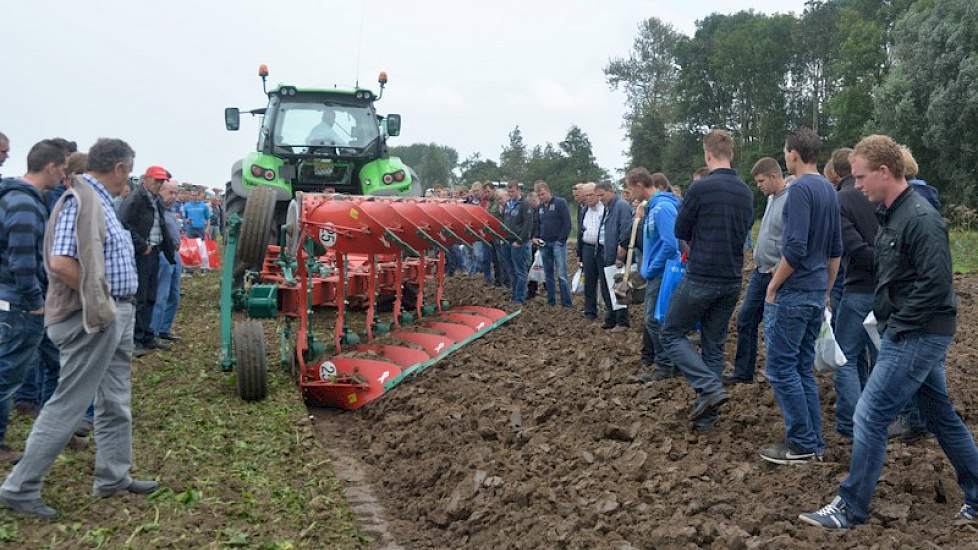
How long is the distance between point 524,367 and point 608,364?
797 mm

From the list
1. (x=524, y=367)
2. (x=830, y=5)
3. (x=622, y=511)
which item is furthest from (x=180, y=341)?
(x=830, y=5)

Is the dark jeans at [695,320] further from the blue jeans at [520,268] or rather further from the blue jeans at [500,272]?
the blue jeans at [500,272]

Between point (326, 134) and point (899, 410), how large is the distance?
319 inches

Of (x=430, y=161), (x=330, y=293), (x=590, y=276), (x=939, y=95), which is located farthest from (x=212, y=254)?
(x=430, y=161)

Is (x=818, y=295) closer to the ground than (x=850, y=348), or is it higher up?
higher up

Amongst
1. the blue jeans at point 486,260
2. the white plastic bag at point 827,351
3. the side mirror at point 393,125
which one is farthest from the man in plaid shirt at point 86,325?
the blue jeans at point 486,260

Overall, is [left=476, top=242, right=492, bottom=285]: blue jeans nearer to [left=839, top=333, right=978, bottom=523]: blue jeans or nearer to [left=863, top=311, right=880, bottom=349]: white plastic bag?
[left=863, top=311, right=880, bottom=349]: white plastic bag

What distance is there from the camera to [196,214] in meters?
17.5

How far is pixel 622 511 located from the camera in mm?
3877

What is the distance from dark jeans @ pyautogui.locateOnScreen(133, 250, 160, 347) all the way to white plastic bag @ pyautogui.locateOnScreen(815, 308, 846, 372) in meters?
5.90

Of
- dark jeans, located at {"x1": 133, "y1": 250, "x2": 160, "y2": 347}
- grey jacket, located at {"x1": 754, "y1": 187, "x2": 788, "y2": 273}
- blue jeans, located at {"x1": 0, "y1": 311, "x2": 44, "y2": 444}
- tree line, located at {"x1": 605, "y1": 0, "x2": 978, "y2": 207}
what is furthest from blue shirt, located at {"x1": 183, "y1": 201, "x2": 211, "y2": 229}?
tree line, located at {"x1": 605, "y1": 0, "x2": 978, "y2": 207}

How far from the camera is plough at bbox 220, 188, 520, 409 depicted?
6.29 metres

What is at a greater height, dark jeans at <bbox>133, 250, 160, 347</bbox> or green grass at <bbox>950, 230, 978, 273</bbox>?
green grass at <bbox>950, 230, 978, 273</bbox>

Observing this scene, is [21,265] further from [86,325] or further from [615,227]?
[615,227]
